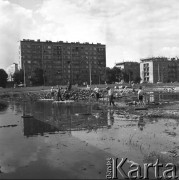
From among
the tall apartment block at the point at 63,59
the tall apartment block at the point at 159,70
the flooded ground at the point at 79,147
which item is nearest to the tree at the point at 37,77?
the tall apartment block at the point at 63,59

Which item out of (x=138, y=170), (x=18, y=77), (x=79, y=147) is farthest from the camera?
(x=18, y=77)

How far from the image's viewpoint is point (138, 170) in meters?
8.41

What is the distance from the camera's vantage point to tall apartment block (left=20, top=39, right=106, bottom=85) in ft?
488

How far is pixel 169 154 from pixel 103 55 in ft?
522

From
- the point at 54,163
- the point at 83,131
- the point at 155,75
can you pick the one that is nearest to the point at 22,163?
the point at 54,163

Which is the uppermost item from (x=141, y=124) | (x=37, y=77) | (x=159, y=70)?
(x=159, y=70)

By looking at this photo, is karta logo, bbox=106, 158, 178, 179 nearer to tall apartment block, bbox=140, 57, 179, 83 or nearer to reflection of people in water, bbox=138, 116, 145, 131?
reflection of people in water, bbox=138, 116, 145, 131

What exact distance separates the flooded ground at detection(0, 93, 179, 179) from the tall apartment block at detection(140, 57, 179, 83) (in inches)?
6391

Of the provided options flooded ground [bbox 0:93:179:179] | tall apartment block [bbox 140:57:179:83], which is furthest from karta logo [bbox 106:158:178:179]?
tall apartment block [bbox 140:57:179:83]

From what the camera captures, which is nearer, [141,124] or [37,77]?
[141,124]

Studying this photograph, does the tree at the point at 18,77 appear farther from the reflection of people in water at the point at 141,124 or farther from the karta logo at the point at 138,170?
the karta logo at the point at 138,170

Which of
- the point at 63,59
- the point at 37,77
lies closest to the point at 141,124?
the point at 37,77

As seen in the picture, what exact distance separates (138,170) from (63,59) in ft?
496

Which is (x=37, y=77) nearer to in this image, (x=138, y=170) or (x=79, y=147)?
(x=79, y=147)
